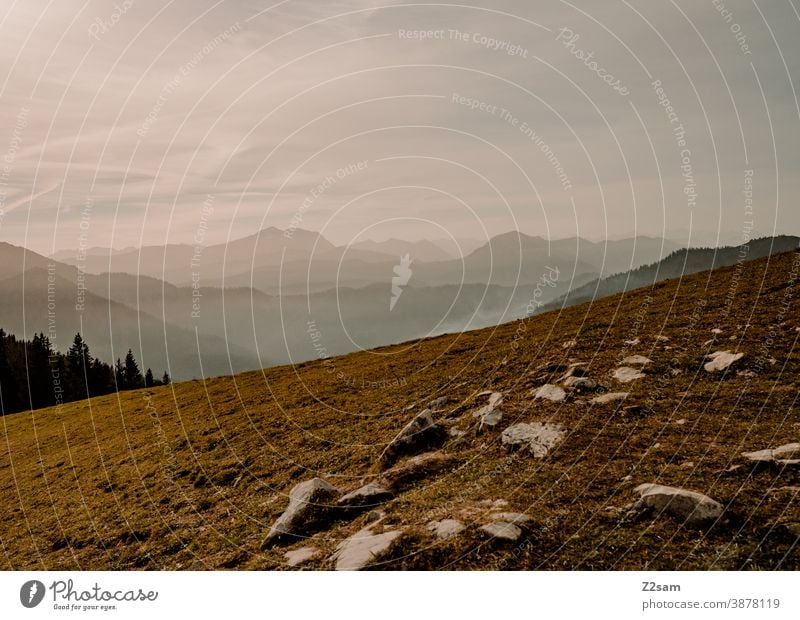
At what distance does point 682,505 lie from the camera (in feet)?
60.8

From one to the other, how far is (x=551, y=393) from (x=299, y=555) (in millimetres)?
15502

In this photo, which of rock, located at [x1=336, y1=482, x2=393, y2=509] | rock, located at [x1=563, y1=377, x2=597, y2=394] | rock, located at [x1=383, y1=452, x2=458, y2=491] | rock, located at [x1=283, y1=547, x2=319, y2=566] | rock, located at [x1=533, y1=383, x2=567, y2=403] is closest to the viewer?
rock, located at [x1=283, y1=547, x2=319, y2=566]

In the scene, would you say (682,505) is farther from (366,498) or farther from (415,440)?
(415,440)

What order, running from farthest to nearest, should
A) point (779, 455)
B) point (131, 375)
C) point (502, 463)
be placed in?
1. point (131, 375)
2. point (502, 463)
3. point (779, 455)

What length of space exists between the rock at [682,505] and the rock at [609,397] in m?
8.85

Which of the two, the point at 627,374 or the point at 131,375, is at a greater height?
the point at 131,375

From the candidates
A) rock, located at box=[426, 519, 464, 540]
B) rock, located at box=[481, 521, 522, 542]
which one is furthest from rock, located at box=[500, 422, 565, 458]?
rock, located at box=[426, 519, 464, 540]

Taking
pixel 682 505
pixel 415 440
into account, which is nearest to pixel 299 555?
pixel 415 440

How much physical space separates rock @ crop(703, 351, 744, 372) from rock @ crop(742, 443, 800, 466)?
9013 millimetres

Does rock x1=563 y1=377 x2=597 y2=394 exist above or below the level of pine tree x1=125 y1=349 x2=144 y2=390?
below

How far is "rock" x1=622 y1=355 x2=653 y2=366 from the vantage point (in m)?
32.6

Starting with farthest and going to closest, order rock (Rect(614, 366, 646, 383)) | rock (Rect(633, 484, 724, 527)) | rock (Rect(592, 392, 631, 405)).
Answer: rock (Rect(614, 366, 646, 383))
rock (Rect(592, 392, 631, 405))
rock (Rect(633, 484, 724, 527))

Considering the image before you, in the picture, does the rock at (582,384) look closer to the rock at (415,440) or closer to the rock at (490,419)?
the rock at (490,419)

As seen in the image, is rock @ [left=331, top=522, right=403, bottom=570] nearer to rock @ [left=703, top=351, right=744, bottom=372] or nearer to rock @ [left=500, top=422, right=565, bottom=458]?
rock @ [left=500, top=422, right=565, bottom=458]
